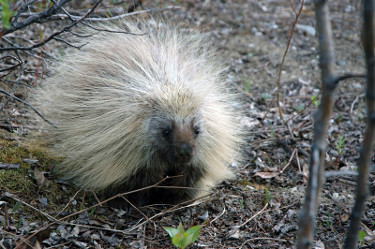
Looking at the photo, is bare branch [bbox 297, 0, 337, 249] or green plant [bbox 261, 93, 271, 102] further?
green plant [bbox 261, 93, 271, 102]

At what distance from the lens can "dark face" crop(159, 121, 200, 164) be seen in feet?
12.4

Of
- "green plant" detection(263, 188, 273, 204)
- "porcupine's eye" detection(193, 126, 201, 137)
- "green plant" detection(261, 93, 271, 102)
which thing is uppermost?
"porcupine's eye" detection(193, 126, 201, 137)

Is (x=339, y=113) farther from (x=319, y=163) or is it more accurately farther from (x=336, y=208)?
(x=319, y=163)

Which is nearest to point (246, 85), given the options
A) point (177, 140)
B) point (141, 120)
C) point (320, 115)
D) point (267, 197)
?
point (267, 197)

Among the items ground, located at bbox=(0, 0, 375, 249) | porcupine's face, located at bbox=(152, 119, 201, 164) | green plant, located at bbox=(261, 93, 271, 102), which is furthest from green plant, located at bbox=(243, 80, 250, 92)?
porcupine's face, located at bbox=(152, 119, 201, 164)

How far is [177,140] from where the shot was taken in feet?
12.5

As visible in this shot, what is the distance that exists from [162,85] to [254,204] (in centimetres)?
144

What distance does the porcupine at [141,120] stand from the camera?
13.2 feet

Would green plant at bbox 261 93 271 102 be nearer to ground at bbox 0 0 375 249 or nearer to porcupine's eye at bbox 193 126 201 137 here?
ground at bbox 0 0 375 249

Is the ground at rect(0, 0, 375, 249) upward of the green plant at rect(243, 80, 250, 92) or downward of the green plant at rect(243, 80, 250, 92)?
downward

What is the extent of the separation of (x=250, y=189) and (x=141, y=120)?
142cm

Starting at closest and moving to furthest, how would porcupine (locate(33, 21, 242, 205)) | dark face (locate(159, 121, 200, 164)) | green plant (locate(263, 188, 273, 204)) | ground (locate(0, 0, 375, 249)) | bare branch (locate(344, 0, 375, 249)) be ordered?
bare branch (locate(344, 0, 375, 249)), ground (locate(0, 0, 375, 249)), dark face (locate(159, 121, 200, 164)), porcupine (locate(33, 21, 242, 205)), green plant (locate(263, 188, 273, 204))

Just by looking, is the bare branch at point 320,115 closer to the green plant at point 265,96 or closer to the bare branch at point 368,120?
the bare branch at point 368,120

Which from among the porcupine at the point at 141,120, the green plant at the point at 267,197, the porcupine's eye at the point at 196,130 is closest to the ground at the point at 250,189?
the green plant at the point at 267,197
